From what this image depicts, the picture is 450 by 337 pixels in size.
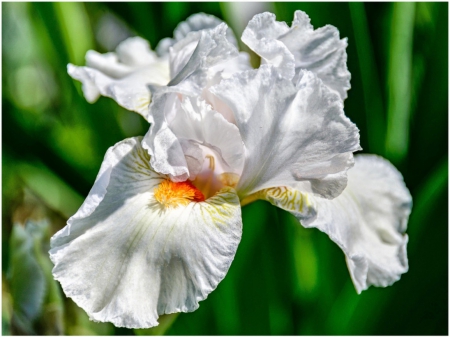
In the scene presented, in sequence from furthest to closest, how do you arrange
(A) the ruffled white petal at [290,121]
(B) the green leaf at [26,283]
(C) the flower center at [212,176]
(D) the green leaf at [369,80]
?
(D) the green leaf at [369,80] < (B) the green leaf at [26,283] < (C) the flower center at [212,176] < (A) the ruffled white petal at [290,121]

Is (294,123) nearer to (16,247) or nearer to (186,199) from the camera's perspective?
(186,199)

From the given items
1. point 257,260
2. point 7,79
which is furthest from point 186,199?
point 7,79

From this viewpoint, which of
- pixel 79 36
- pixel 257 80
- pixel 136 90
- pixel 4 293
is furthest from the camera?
pixel 79 36

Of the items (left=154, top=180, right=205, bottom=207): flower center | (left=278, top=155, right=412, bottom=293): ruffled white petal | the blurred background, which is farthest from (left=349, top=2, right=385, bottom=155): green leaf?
(left=154, top=180, right=205, bottom=207): flower center

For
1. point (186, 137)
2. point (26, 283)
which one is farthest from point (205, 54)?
point (26, 283)

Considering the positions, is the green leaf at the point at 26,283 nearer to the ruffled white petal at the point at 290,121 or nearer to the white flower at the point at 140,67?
the white flower at the point at 140,67

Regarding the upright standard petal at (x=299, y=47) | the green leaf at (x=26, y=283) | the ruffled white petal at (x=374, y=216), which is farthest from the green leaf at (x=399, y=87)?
the green leaf at (x=26, y=283)
